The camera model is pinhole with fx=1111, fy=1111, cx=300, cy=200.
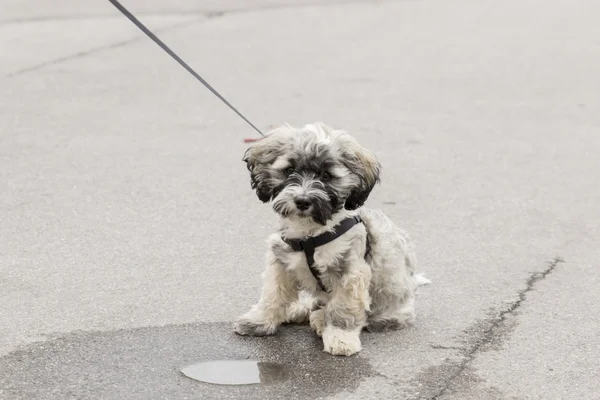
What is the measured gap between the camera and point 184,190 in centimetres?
838

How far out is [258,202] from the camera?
816cm

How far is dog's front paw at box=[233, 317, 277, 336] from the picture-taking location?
5652 mm

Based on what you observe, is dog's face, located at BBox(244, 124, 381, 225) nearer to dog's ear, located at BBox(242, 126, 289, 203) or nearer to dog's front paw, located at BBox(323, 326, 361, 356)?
dog's ear, located at BBox(242, 126, 289, 203)

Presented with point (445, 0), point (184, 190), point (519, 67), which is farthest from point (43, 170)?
point (445, 0)

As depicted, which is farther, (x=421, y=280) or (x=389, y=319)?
(x=421, y=280)

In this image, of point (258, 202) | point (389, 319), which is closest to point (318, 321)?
point (389, 319)

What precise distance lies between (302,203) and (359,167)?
13.6 inches

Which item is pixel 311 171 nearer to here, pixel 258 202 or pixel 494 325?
pixel 494 325

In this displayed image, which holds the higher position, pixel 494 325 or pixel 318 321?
pixel 318 321

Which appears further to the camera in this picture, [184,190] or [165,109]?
[165,109]

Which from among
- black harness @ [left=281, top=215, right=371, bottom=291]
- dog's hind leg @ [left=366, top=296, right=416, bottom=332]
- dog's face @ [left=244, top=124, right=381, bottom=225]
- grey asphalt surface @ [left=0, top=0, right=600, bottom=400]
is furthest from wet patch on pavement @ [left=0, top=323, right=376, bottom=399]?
dog's face @ [left=244, top=124, right=381, bottom=225]

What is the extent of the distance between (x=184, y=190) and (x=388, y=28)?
7.58 metres

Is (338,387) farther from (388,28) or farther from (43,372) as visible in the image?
(388,28)

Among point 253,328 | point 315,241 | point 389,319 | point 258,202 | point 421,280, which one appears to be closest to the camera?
point 315,241
